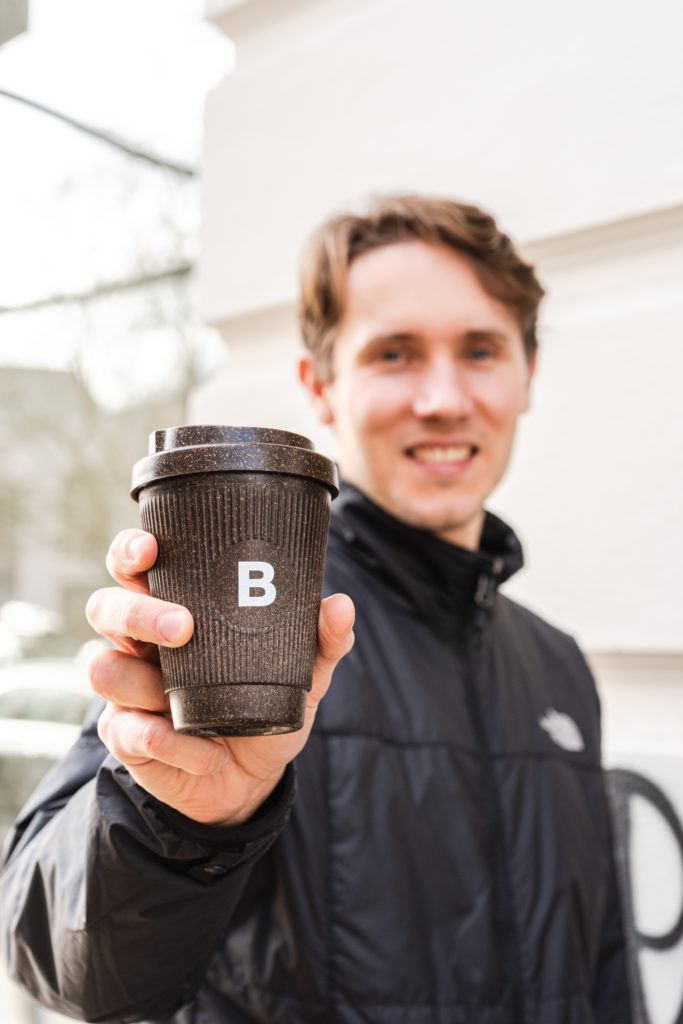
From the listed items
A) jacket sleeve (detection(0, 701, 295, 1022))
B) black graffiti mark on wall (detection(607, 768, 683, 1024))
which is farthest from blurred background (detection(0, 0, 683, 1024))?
jacket sleeve (detection(0, 701, 295, 1022))

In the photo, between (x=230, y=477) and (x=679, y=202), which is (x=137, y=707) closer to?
(x=230, y=477)

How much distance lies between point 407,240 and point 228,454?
924mm

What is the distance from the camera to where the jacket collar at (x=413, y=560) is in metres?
1.47

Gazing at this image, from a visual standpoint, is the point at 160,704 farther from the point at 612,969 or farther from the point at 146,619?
the point at 612,969

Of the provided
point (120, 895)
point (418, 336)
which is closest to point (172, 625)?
point (120, 895)

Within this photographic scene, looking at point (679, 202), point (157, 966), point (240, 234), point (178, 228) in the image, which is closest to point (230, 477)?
point (157, 966)

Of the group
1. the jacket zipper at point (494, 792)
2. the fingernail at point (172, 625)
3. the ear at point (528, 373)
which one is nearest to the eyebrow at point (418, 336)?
the ear at point (528, 373)

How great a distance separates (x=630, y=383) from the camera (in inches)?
67.3

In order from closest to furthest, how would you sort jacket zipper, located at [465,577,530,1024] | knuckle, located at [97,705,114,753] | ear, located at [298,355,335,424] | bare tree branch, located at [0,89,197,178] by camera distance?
knuckle, located at [97,705,114,753], jacket zipper, located at [465,577,530,1024], ear, located at [298,355,335,424], bare tree branch, located at [0,89,197,178]

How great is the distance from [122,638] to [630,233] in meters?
1.24

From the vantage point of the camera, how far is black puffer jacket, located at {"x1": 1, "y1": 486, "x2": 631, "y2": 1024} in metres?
0.96

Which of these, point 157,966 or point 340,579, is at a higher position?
point 340,579

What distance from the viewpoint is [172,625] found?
77 cm

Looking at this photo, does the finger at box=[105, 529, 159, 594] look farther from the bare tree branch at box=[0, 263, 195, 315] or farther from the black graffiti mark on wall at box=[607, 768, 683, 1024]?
the bare tree branch at box=[0, 263, 195, 315]
